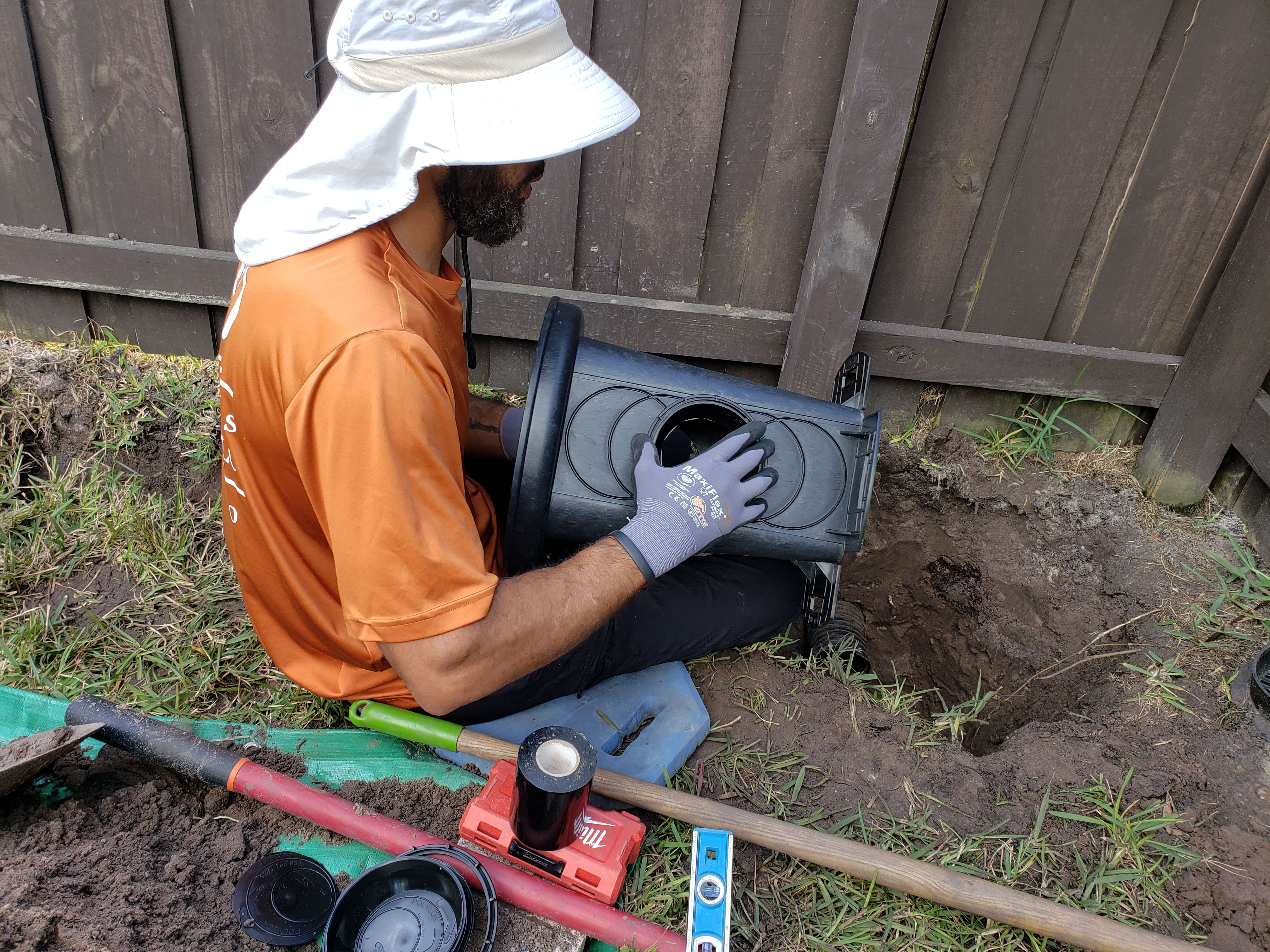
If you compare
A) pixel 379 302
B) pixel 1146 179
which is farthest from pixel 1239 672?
pixel 379 302

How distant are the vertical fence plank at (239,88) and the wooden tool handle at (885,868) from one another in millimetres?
2013

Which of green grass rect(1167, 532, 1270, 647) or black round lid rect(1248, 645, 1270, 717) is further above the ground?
black round lid rect(1248, 645, 1270, 717)

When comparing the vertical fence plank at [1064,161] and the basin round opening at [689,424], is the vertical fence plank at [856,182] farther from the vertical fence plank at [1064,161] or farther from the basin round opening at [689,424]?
the basin round opening at [689,424]

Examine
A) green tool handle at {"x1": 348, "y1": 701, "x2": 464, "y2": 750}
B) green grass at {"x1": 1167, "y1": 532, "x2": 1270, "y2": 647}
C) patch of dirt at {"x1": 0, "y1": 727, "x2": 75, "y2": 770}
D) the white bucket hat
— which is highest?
the white bucket hat

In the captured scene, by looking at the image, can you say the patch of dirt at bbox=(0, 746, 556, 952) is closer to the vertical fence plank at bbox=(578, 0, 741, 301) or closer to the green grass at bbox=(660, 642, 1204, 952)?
the green grass at bbox=(660, 642, 1204, 952)

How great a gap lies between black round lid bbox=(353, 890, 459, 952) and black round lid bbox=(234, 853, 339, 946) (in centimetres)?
9

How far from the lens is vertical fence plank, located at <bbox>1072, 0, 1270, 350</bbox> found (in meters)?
2.29

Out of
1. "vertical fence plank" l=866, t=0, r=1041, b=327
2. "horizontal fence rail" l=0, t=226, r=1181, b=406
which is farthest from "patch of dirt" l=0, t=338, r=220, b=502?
"vertical fence plank" l=866, t=0, r=1041, b=327

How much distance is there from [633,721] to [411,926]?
0.73 meters

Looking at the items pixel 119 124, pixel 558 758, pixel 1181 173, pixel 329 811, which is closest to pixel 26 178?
pixel 119 124

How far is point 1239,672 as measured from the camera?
2066mm

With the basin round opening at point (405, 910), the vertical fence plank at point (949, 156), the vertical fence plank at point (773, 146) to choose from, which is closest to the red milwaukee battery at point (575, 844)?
the basin round opening at point (405, 910)

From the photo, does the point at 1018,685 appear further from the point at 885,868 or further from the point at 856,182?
the point at 856,182

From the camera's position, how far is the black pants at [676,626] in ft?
6.20
